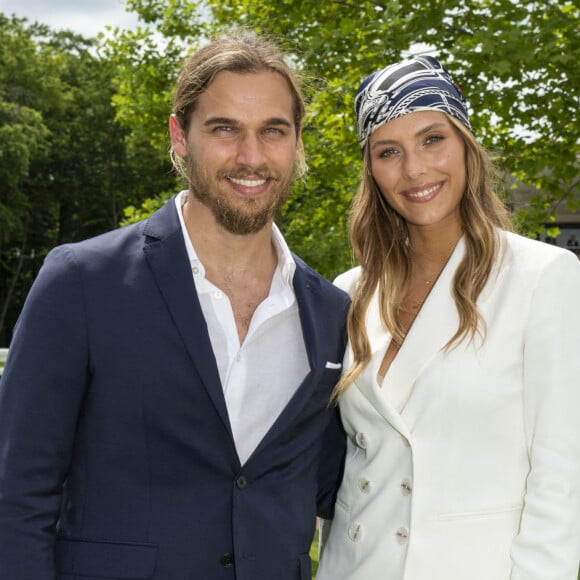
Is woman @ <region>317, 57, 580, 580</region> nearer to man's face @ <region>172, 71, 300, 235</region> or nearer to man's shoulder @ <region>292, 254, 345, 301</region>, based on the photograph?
man's shoulder @ <region>292, 254, 345, 301</region>

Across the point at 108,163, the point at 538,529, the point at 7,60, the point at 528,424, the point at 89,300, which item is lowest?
the point at 538,529

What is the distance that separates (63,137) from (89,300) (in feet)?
124

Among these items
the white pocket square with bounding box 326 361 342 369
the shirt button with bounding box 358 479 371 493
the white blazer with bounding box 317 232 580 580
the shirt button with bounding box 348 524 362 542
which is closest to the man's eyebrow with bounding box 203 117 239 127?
the white pocket square with bounding box 326 361 342 369

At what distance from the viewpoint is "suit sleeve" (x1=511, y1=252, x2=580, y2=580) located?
2803mm

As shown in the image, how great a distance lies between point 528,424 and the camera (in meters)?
2.90

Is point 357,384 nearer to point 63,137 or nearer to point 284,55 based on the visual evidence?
point 284,55

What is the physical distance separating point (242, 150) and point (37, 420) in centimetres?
112

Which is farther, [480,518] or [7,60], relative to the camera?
[7,60]

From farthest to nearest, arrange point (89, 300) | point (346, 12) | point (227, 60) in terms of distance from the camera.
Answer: point (346, 12)
point (227, 60)
point (89, 300)

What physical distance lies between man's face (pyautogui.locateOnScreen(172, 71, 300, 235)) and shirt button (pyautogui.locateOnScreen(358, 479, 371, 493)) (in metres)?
0.96

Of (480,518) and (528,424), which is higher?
(528,424)

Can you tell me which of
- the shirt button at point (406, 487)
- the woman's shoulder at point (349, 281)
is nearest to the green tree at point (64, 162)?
the woman's shoulder at point (349, 281)

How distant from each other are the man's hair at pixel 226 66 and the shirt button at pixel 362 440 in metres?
1.14

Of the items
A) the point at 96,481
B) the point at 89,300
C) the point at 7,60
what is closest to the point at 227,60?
the point at 89,300
